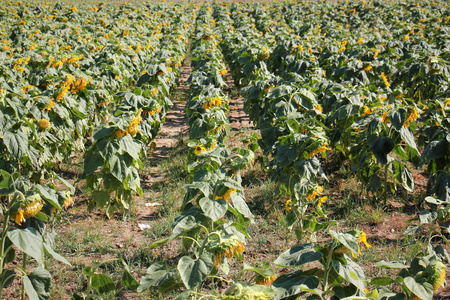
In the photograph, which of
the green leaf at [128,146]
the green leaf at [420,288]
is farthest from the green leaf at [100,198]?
the green leaf at [420,288]

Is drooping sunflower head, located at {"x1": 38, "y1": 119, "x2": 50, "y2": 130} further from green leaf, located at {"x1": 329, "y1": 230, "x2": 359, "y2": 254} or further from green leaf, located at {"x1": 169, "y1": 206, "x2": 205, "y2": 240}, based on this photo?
green leaf, located at {"x1": 329, "y1": 230, "x2": 359, "y2": 254}

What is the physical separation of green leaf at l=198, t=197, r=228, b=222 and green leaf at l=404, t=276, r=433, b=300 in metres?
0.76

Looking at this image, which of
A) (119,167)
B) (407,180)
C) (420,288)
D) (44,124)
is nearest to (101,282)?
(420,288)

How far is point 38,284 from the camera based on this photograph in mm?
1929

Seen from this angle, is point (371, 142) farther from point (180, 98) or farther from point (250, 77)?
point (180, 98)

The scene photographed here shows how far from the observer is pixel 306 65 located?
6.52 meters

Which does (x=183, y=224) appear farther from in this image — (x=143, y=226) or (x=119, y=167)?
(x=143, y=226)

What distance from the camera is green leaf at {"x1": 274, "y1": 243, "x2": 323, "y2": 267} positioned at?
60.6 inches

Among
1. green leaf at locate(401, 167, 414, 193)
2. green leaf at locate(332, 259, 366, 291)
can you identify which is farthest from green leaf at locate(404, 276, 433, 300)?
green leaf at locate(401, 167, 414, 193)

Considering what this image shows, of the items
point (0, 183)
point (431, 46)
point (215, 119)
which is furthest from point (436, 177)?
point (431, 46)

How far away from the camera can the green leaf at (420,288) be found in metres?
1.42

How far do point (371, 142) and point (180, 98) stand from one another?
16.3ft

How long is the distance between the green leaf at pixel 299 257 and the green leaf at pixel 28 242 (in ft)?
3.17

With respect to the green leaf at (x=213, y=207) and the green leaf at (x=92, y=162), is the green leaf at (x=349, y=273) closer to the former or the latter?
the green leaf at (x=213, y=207)
